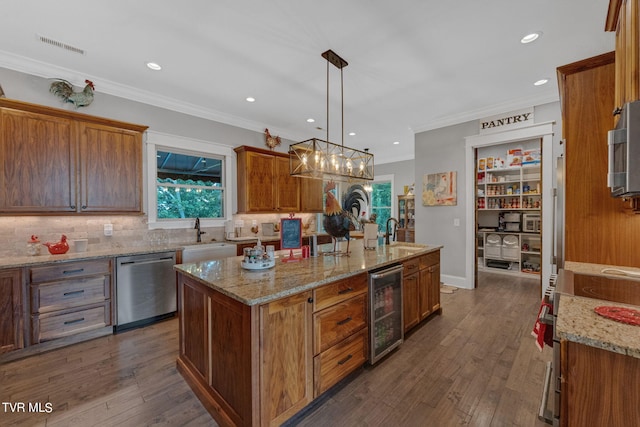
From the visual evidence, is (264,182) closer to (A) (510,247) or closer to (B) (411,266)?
(B) (411,266)

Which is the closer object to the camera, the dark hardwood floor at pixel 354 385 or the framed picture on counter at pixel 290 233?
the dark hardwood floor at pixel 354 385

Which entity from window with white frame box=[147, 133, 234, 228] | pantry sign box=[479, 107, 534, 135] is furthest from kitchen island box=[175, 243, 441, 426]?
pantry sign box=[479, 107, 534, 135]

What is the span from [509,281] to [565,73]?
13.8 feet

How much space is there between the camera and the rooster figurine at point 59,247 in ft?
9.35

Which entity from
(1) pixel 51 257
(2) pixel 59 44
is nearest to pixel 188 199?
(1) pixel 51 257

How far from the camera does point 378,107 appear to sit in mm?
4168

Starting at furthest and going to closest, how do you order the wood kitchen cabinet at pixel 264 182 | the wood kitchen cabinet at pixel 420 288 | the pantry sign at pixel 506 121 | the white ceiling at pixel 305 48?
the wood kitchen cabinet at pixel 264 182 → the pantry sign at pixel 506 121 → the wood kitchen cabinet at pixel 420 288 → the white ceiling at pixel 305 48

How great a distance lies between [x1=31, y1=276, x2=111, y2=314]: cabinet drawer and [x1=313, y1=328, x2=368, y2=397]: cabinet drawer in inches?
101

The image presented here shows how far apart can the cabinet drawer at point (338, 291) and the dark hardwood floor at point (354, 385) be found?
70cm

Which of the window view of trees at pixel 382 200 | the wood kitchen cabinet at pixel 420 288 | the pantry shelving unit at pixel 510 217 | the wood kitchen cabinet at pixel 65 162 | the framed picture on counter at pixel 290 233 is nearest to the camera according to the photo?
the framed picture on counter at pixel 290 233

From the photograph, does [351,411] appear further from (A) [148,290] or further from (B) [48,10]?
(B) [48,10]

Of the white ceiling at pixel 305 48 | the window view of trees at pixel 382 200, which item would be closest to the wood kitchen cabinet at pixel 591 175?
the white ceiling at pixel 305 48

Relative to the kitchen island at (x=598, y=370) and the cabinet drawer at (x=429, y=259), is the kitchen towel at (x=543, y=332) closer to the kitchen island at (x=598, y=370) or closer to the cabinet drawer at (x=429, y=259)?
the kitchen island at (x=598, y=370)

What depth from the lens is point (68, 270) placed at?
2.69m
